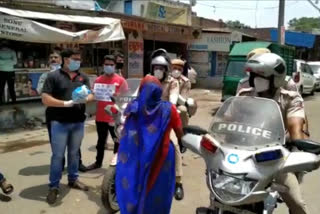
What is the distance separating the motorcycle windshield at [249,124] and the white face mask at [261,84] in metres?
0.29

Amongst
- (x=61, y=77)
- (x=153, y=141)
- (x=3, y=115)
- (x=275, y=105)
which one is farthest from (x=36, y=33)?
(x=275, y=105)

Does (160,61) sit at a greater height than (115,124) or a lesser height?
greater

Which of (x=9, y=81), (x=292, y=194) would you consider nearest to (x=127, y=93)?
(x=292, y=194)

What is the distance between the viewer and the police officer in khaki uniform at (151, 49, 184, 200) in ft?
15.3

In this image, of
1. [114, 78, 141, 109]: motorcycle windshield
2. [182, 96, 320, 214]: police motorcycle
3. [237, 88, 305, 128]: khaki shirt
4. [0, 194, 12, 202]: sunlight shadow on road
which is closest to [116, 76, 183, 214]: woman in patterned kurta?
[182, 96, 320, 214]: police motorcycle

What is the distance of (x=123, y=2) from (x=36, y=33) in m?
12.9

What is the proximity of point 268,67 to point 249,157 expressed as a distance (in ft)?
2.68

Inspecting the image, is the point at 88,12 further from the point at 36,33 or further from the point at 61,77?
the point at 61,77

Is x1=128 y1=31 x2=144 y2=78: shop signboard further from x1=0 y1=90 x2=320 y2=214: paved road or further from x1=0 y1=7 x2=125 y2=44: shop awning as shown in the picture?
x1=0 y1=90 x2=320 y2=214: paved road

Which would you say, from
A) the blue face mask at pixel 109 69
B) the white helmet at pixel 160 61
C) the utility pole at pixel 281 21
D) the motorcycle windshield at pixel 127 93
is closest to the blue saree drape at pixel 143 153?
the motorcycle windshield at pixel 127 93

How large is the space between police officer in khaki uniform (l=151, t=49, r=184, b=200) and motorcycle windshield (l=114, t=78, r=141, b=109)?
0.86 ft

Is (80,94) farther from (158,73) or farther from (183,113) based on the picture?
(183,113)

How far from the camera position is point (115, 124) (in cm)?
457

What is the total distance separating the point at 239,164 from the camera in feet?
8.36
